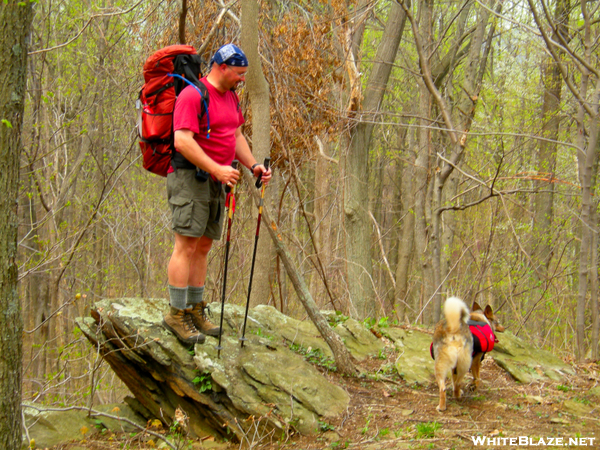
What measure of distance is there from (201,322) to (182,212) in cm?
120

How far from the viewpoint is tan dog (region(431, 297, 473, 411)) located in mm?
4383

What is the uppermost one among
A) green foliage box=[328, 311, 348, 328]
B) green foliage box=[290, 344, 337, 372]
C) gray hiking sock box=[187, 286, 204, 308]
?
gray hiking sock box=[187, 286, 204, 308]

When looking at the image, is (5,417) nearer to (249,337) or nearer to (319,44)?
(249,337)

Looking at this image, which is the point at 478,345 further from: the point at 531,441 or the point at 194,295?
the point at 194,295

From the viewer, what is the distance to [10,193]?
307cm

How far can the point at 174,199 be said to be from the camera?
13.6ft

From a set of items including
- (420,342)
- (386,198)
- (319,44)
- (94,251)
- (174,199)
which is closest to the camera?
(174,199)

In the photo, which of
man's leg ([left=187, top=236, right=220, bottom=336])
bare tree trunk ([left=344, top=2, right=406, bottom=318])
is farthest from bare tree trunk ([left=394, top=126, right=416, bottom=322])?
man's leg ([left=187, top=236, right=220, bottom=336])

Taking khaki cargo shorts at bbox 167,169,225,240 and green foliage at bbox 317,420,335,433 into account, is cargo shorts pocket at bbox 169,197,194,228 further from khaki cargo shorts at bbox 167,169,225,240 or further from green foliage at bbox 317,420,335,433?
green foliage at bbox 317,420,335,433

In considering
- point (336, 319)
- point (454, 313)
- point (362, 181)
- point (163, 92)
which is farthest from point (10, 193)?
point (362, 181)

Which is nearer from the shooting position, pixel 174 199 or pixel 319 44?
pixel 174 199

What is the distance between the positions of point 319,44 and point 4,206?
5495mm

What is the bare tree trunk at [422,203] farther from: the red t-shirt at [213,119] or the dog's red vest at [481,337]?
the red t-shirt at [213,119]

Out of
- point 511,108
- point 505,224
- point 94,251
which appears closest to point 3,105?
point 505,224
